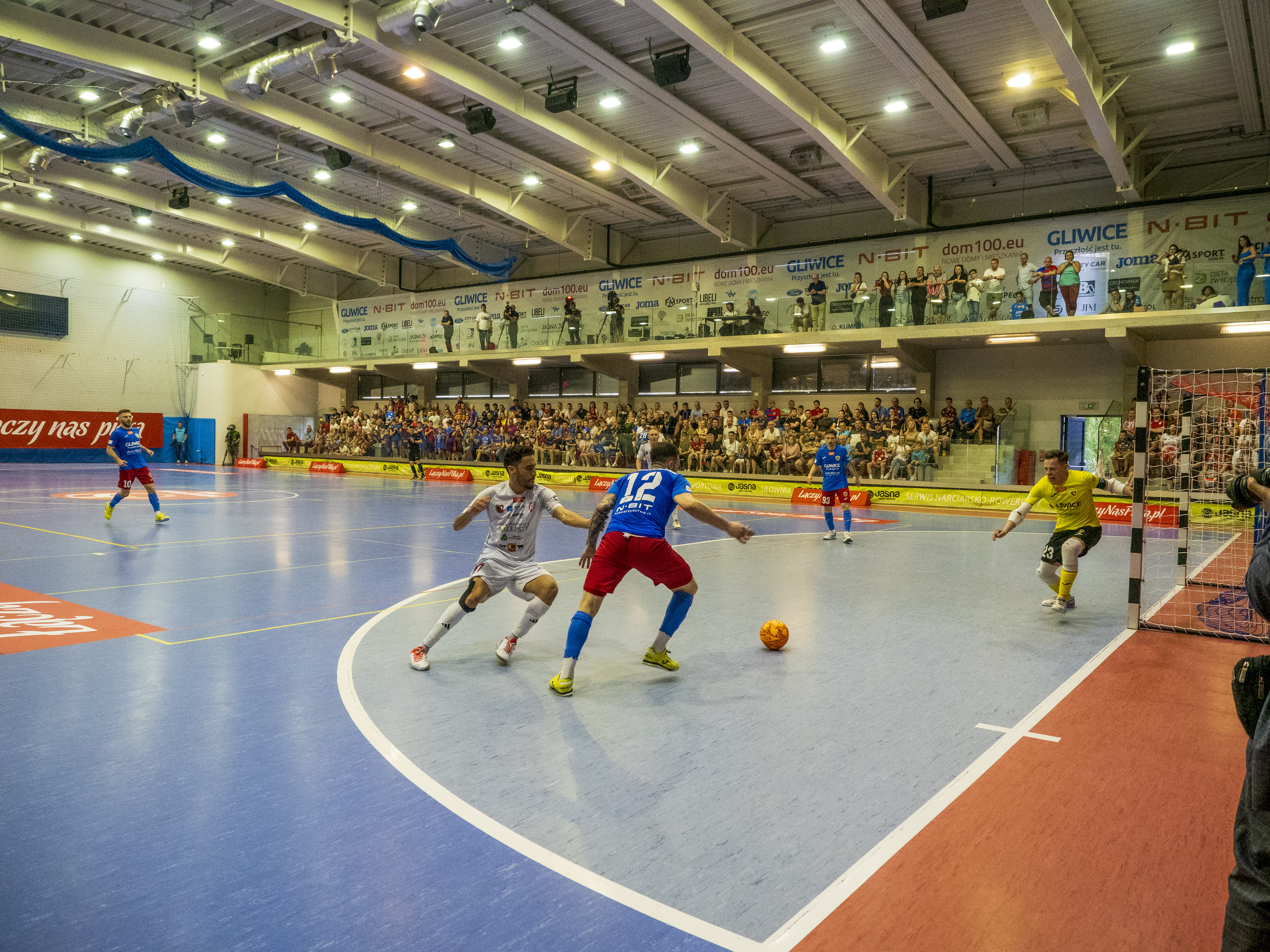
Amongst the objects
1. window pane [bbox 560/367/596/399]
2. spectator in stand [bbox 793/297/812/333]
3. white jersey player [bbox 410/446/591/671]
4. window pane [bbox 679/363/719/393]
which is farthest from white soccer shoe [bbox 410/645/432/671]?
window pane [bbox 560/367/596/399]

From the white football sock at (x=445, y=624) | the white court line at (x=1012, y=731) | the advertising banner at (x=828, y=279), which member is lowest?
the white court line at (x=1012, y=731)

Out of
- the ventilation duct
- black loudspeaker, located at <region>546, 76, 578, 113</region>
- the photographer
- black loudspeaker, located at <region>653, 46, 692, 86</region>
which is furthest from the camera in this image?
black loudspeaker, located at <region>546, 76, 578, 113</region>

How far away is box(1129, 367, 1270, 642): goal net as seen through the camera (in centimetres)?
794

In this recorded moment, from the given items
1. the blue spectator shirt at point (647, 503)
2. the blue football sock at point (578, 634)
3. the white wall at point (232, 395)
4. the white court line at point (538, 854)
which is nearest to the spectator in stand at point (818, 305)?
the blue spectator shirt at point (647, 503)

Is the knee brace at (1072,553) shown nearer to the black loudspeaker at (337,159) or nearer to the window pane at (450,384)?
the black loudspeaker at (337,159)

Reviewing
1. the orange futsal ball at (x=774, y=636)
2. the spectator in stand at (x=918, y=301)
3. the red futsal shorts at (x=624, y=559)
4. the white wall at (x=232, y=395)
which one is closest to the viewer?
the red futsal shorts at (x=624, y=559)

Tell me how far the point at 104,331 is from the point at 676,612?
41258 millimetres

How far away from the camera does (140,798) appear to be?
3887 millimetres

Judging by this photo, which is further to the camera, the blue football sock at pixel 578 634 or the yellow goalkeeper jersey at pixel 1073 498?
the yellow goalkeeper jersey at pixel 1073 498

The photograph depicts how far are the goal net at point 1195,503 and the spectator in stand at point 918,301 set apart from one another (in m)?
6.48

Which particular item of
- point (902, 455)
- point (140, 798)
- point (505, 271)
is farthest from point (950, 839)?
point (505, 271)

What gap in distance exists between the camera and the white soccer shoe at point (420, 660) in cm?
615

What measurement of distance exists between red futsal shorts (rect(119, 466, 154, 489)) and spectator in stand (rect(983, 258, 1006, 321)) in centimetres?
2075

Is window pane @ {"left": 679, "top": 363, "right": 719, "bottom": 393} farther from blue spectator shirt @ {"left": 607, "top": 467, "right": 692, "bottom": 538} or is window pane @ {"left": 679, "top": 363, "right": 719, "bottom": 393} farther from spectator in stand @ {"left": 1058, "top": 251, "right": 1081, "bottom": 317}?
blue spectator shirt @ {"left": 607, "top": 467, "right": 692, "bottom": 538}
